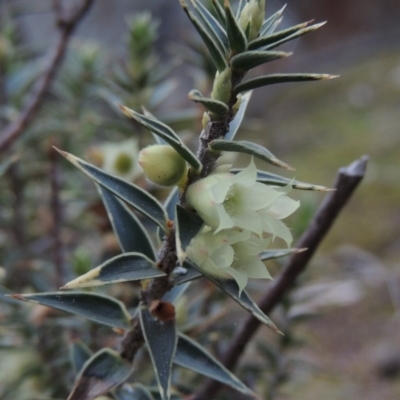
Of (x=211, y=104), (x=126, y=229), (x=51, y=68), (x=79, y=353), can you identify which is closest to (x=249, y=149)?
(x=211, y=104)

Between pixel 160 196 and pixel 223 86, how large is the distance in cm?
42

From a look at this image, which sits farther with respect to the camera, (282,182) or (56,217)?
(56,217)

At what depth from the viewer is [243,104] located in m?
0.42

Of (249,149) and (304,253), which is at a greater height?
(249,149)

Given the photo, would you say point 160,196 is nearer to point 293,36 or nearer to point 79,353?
point 79,353

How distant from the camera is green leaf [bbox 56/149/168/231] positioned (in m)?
0.37

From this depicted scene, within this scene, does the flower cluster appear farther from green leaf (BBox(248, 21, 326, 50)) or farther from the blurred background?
the blurred background

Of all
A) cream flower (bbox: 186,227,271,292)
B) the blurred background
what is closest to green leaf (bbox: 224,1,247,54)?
cream flower (bbox: 186,227,271,292)

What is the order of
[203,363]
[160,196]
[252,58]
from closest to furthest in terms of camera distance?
[252,58], [203,363], [160,196]

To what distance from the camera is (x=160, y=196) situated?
757mm

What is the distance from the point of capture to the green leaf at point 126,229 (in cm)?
43


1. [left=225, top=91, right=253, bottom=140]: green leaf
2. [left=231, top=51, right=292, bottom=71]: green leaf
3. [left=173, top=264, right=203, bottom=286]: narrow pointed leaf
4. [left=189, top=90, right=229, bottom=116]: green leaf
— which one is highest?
[left=231, top=51, right=292, bottom=71]: green leaf

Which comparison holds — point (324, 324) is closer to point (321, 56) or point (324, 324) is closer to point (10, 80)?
point (10, 80)

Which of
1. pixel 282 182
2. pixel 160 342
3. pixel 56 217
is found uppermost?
pixel 282 182
